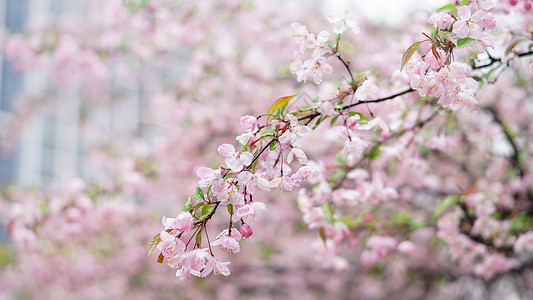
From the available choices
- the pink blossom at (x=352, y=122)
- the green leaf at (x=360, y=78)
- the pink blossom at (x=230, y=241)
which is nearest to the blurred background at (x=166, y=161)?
the green leaf at (x=360, y=78)

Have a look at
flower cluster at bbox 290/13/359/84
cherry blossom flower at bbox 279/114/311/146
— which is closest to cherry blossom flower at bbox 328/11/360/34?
flower cluster at bbox 290/13/359/84

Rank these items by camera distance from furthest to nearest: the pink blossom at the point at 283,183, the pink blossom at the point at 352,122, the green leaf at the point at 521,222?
the green leaf at the point at 521,222, the pink blossom at the point at 352,122, the pink blossom at the point at 283,183

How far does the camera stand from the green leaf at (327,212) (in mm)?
1613

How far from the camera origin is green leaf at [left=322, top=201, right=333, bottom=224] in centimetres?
161

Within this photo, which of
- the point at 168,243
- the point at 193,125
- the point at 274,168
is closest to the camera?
the point at 168,243

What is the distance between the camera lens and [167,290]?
4.89 meters

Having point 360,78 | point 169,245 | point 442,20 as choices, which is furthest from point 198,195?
point 442,20

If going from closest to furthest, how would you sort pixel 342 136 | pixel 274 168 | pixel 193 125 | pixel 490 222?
pixel 274 168 < pixel 342 136 < pixel 490 222 < pixel 193 125

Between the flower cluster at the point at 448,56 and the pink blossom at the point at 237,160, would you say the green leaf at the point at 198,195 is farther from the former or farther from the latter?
the flower cluster at the point at 448,56

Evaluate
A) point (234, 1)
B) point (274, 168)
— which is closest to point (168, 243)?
point (274, 168)

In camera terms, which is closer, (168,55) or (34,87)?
(168,55)

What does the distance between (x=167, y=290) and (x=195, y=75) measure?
2.25 m

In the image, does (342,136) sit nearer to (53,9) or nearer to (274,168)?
(274,168)

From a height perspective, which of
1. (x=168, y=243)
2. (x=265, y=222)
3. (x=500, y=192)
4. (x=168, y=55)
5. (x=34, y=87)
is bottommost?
(x=168, y=243)
